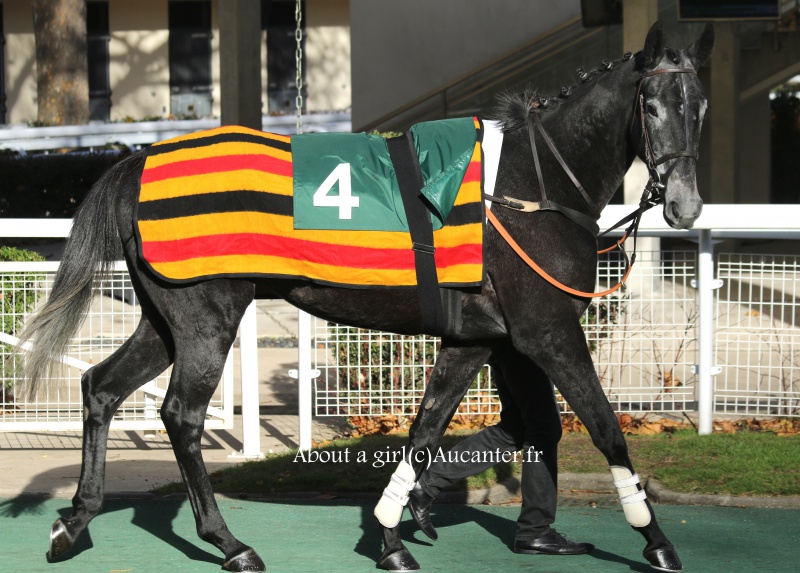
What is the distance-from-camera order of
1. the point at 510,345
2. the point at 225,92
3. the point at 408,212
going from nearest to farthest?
the point at 408,212
the point at 510,345
the point at 225,92

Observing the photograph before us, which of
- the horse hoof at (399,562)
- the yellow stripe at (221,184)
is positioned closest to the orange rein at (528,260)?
the yellow stripe at (221,184)

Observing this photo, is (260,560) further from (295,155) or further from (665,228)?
(665,228)

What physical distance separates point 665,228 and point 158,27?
2120 centimetres

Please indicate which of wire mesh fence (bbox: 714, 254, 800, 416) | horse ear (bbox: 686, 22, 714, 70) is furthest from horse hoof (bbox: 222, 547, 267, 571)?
wire mesh fence (bbox: 714, 254, 800, 416)

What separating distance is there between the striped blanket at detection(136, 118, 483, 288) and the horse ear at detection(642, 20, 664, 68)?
0.83 meters

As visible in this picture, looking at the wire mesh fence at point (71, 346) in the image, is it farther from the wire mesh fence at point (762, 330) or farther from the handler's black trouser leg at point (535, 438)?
the wire mesh fence at point (762, 330)

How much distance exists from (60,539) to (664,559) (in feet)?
8.21

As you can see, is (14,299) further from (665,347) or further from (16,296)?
(665,347)

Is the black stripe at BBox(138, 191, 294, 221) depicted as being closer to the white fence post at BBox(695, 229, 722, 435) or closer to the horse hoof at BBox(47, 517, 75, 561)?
the horse hoof at BBox(47, 517, 75, 561)

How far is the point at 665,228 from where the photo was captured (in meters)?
7.04

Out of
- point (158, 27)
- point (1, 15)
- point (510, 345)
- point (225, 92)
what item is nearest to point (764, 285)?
point (510, 345)

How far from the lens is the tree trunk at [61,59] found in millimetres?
19953

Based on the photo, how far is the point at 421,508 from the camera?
5105 millimetres

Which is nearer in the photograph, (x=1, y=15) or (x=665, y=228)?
(x=665, y=228)
